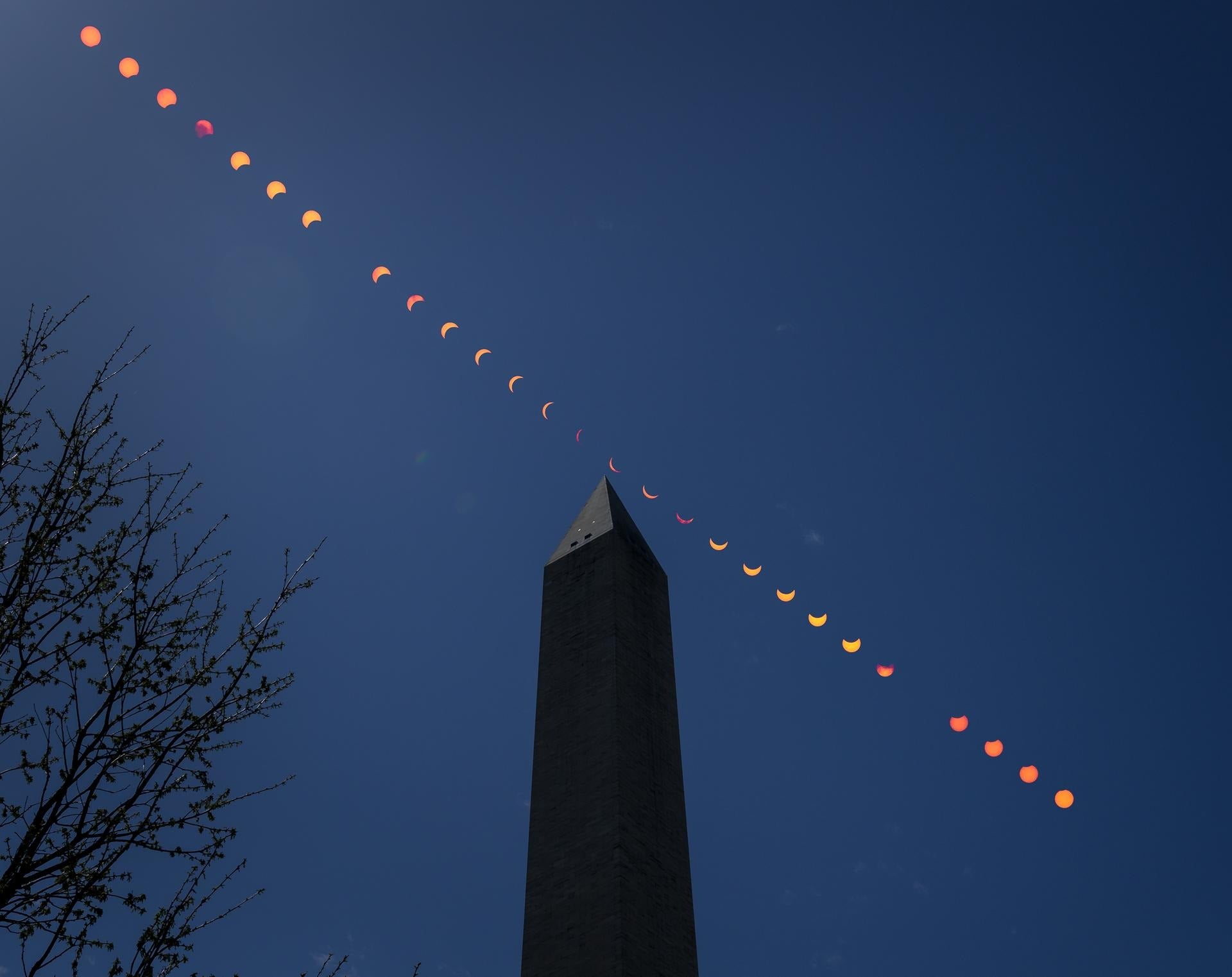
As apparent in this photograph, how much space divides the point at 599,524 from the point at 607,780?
23.7 feet

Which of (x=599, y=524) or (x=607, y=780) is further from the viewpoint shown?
(x=599, y=524)

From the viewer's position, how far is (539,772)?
21016mm

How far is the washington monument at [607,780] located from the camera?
59.3 ft

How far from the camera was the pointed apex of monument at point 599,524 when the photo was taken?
24812mm

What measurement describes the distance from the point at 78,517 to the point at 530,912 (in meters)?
14.3

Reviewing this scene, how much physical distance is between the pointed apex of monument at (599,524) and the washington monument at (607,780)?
8 cm

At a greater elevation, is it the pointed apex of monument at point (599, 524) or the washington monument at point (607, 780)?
the pointed apex of monument at point (599, 524)

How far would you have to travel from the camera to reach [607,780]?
19.6 meters

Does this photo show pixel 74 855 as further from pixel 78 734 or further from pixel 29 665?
pixel 29 665

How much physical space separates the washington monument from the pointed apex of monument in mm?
81

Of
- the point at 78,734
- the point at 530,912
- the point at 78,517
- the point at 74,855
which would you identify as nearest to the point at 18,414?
the point at 78,517

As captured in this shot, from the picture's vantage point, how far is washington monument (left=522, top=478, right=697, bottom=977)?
59.3 ft

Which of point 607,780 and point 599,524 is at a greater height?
point 599,524

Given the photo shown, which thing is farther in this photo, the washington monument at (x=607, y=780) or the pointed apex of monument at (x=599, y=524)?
the pointed apex of monument at (x=599, y=524)
